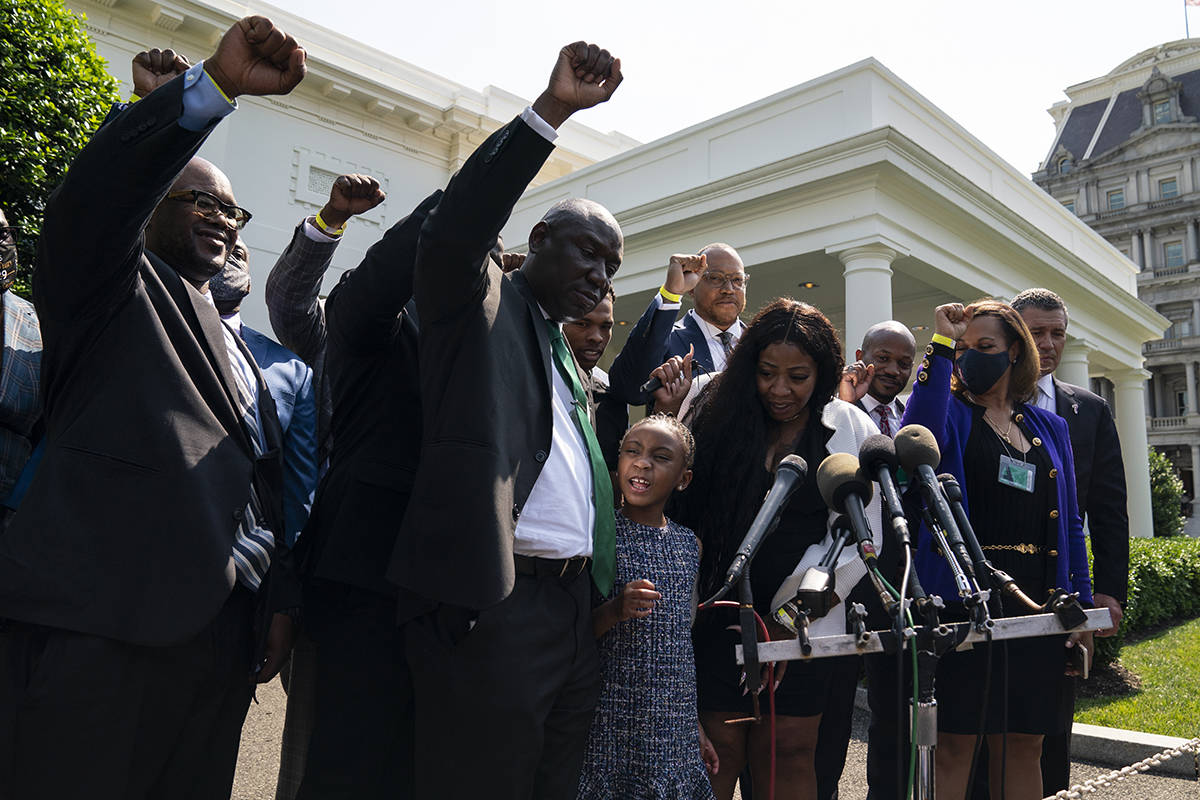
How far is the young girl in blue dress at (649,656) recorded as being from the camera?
2.38m

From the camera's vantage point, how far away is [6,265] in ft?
8.32

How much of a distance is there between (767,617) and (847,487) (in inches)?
30.6

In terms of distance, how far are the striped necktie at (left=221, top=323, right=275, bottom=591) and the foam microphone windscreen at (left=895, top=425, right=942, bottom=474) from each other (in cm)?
170

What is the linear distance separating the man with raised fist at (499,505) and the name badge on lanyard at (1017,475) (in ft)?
6.04

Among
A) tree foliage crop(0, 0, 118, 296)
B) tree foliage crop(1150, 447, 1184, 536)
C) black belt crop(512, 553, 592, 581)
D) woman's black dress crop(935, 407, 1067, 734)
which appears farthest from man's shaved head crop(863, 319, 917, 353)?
tree foliage crop(1150, 447, 1184, 536)

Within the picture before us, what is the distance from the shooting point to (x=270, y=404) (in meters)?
2.45

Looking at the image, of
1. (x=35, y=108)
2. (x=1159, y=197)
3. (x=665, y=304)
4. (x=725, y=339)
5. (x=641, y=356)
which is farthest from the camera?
(x=1159, y=197)

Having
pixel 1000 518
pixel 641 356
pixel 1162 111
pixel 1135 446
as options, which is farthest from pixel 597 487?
pixel 1162 111

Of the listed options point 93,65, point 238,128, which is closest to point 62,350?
point 93,65

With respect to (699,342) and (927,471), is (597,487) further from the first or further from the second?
(699,342)

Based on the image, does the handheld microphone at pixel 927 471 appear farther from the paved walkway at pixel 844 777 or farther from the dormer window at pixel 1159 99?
the dormer window at pixel 1159 99

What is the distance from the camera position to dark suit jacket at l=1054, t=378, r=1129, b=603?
149 inches

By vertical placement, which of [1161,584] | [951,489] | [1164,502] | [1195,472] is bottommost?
[1161,584]

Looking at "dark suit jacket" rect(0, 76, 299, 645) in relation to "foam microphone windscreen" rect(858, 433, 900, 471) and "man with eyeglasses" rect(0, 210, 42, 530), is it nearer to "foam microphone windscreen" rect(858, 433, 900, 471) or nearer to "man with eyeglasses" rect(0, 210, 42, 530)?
"man with eyeglasses" rect(0, 210, 42, 530)
